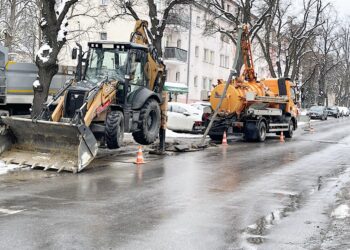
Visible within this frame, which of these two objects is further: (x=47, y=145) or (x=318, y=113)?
(x=318, y=113)

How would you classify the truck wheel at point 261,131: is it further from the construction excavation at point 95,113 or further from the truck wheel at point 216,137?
the construction excavation at point 95,113

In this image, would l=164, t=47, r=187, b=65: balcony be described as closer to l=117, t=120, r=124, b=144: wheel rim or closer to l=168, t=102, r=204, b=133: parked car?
l=168, t=102, r=204, b=133: parked car

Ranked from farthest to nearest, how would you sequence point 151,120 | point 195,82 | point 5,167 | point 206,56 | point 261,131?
point 206,56
point 195,82
point 261,131
point 151,120
point 5,167

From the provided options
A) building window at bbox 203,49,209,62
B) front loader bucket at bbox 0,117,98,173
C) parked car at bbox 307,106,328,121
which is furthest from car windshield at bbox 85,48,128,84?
parked car at bbox 307,106,328,121

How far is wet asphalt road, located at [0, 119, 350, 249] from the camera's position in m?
6.57

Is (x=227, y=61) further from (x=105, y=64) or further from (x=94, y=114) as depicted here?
(x=94, y=114)

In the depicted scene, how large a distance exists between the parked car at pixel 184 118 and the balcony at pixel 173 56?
18.0 metres

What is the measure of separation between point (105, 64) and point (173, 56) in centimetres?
2978

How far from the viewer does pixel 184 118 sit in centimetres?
2580

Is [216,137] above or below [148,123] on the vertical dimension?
below

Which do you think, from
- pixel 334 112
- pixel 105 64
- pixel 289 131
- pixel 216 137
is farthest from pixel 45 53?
pixel 334 112

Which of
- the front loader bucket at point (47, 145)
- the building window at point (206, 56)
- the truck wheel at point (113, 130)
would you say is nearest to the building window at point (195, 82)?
the building window at point (206, 56)

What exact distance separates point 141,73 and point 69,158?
4096 mm

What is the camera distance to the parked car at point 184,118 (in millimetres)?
25797
